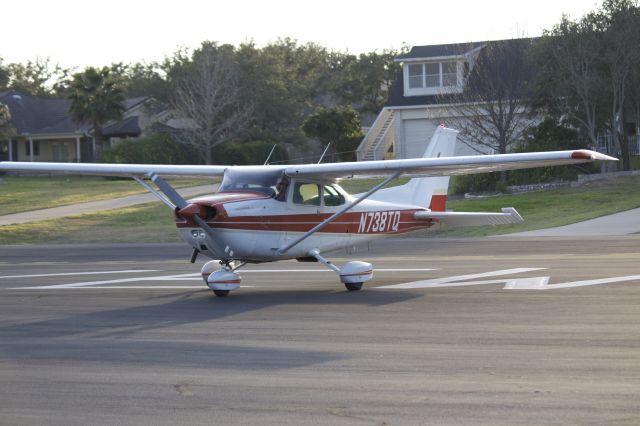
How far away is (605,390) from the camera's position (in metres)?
8.20

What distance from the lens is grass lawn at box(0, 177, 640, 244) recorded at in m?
30.3

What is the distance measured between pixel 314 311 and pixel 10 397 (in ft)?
18.7

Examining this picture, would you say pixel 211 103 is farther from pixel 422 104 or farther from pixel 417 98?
pixel 422 104

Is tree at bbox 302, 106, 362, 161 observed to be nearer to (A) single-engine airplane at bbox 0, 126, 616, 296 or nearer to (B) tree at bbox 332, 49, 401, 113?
(B) tree at bbox 332, 49, 401, 113

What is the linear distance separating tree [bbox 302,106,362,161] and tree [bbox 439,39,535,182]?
16.2 metres

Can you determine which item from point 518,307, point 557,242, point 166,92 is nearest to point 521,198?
point 557,242

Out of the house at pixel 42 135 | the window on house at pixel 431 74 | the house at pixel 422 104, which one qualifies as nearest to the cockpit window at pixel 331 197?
the house at pixel 422 104

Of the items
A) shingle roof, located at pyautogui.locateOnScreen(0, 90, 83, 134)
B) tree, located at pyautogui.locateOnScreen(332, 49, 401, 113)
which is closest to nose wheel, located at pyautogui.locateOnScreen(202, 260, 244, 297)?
shingle roof, located at pyautogui.locateOnScreen(0, 90, 83, 134)

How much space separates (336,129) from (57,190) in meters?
16.7

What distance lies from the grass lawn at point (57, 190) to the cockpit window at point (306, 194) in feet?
81.3

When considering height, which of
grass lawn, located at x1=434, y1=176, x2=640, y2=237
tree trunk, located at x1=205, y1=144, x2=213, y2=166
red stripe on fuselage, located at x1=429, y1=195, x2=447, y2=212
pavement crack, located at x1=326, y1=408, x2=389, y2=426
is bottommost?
pavement crack, located at x1=326, y1=408, x2=389, y2=426

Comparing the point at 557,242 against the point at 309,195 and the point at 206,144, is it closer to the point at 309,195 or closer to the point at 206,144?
the point at 309,195

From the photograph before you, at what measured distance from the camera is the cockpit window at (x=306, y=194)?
645 inches

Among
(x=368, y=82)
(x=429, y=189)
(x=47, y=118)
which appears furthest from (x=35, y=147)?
(x=429, y=189)
